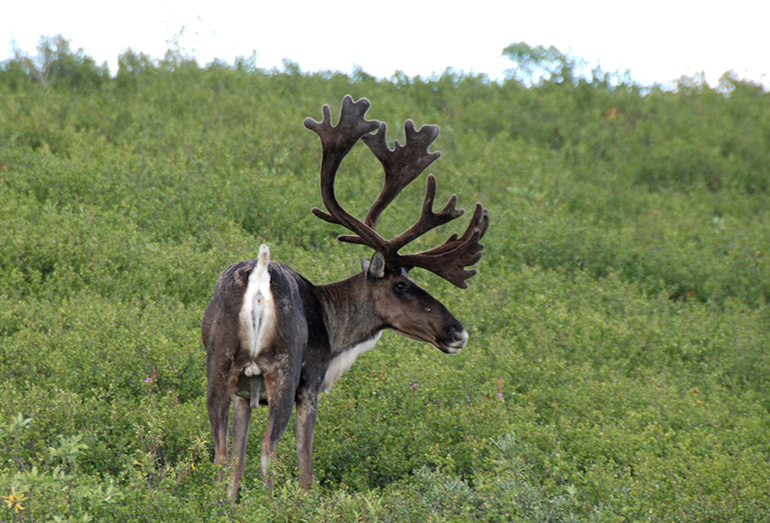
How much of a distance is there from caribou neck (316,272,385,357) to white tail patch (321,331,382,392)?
0.03 m

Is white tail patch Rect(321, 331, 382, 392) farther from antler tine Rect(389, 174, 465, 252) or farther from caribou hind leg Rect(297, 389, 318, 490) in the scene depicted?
antler tine Rect(389, 174, 465, 252)

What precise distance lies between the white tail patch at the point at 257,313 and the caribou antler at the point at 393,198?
1.25m

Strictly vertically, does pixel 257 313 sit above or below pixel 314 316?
above

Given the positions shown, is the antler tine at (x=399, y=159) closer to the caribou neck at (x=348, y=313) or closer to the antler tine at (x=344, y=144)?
the antler tine at (x=344, y=144)

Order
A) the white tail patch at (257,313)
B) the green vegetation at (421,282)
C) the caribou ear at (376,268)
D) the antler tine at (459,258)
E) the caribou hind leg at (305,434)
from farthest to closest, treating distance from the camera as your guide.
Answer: the antler tine at (459,258) → the caribou ear at (376,268) → the green vegetation at (421,282) → the caribou hind leg at (305,434) → the white tail patch at (257,313)

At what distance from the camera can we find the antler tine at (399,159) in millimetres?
7102

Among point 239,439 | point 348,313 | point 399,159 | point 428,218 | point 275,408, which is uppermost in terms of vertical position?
point 399,159

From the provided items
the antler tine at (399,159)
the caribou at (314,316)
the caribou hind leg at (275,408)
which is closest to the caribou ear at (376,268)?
the caribou at (314,316)

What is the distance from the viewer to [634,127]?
20188 mm

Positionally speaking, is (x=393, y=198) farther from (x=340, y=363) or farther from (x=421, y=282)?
(x=421, y=282)

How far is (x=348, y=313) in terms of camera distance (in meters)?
6.63

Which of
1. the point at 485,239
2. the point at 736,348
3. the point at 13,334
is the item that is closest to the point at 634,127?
the point at 485,239

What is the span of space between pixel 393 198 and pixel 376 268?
2.17 ft

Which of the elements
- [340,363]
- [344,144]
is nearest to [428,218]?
[344,144]
